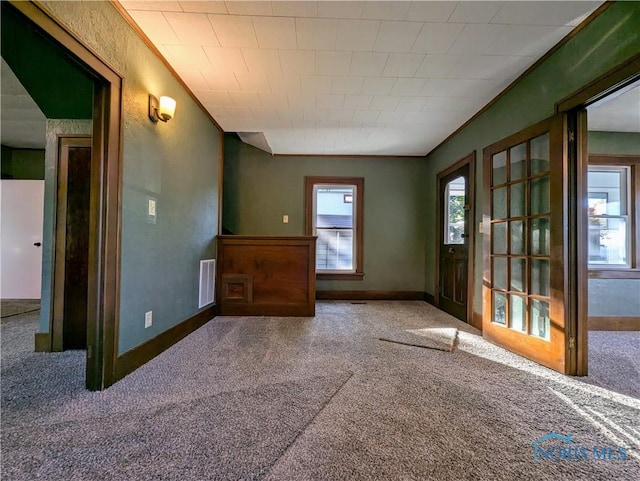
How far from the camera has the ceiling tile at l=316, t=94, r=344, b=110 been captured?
9.39 ft

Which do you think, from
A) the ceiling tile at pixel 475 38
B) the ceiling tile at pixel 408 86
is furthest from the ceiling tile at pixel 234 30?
the ceiling tile at pixel 475 38

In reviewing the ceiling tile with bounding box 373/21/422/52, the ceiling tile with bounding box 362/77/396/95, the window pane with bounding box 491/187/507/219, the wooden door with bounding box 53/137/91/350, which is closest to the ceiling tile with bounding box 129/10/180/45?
the wooden door with bounding box 53/137/91/350

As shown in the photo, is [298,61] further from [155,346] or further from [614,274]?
[614,274]

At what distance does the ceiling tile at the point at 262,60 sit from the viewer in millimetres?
2188

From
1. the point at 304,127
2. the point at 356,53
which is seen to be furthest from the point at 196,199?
the point at 356,53

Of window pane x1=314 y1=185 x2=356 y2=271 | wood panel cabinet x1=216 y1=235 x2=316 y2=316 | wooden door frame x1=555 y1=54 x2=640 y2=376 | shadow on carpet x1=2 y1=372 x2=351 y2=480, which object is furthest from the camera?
window pane x1=314 y1=185 x2=356 y2=271

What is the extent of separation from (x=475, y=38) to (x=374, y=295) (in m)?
3.56

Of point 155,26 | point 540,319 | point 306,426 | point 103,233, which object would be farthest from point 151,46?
point 540,319

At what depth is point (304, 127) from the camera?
365cm

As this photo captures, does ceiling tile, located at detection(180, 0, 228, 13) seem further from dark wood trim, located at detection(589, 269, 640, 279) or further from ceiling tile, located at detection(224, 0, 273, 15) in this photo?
dark wood trim, located at detection(589, 269, 640, 279)

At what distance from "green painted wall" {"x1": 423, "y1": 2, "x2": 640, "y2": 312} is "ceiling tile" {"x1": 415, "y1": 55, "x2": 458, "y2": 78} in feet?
2.20

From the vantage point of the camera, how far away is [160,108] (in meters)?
2.18

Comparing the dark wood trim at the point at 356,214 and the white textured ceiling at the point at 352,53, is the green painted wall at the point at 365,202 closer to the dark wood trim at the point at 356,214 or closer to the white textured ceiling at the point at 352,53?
the dark wood trim at the point at 356,214

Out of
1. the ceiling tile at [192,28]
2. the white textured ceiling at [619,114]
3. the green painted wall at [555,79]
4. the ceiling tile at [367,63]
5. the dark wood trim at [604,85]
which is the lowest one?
A: the dark wood trim at [604,85]
